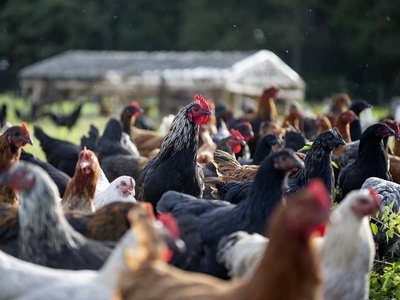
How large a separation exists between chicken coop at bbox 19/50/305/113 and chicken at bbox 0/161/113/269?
23151mm

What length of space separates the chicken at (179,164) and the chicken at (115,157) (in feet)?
6.43

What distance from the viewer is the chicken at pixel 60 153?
10422 mm

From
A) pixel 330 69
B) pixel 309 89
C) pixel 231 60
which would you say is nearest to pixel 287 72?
pixel 231 60

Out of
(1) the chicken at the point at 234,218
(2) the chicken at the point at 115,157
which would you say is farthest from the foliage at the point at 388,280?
(2) the chicken at the point at 115,157

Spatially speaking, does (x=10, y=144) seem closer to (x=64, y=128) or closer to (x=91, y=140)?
(x=91, y=140)

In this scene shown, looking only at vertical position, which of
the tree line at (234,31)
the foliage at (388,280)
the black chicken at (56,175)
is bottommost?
the foliage at (388,280)

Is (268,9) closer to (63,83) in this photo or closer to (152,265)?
(63,83)

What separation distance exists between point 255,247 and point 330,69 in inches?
1738

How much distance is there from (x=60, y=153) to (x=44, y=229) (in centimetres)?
617

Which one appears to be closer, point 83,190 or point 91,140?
point 83,190

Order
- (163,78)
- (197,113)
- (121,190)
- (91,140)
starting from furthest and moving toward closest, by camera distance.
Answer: (163,78), (91,140), (197,113), (121,190)

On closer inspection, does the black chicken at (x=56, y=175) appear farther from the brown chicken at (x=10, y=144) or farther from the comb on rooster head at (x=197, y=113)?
the comb on rooster head at (x=197, y=113)

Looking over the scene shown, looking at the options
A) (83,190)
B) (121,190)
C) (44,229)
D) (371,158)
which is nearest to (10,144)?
(83,190)

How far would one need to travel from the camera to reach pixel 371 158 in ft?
27.6
